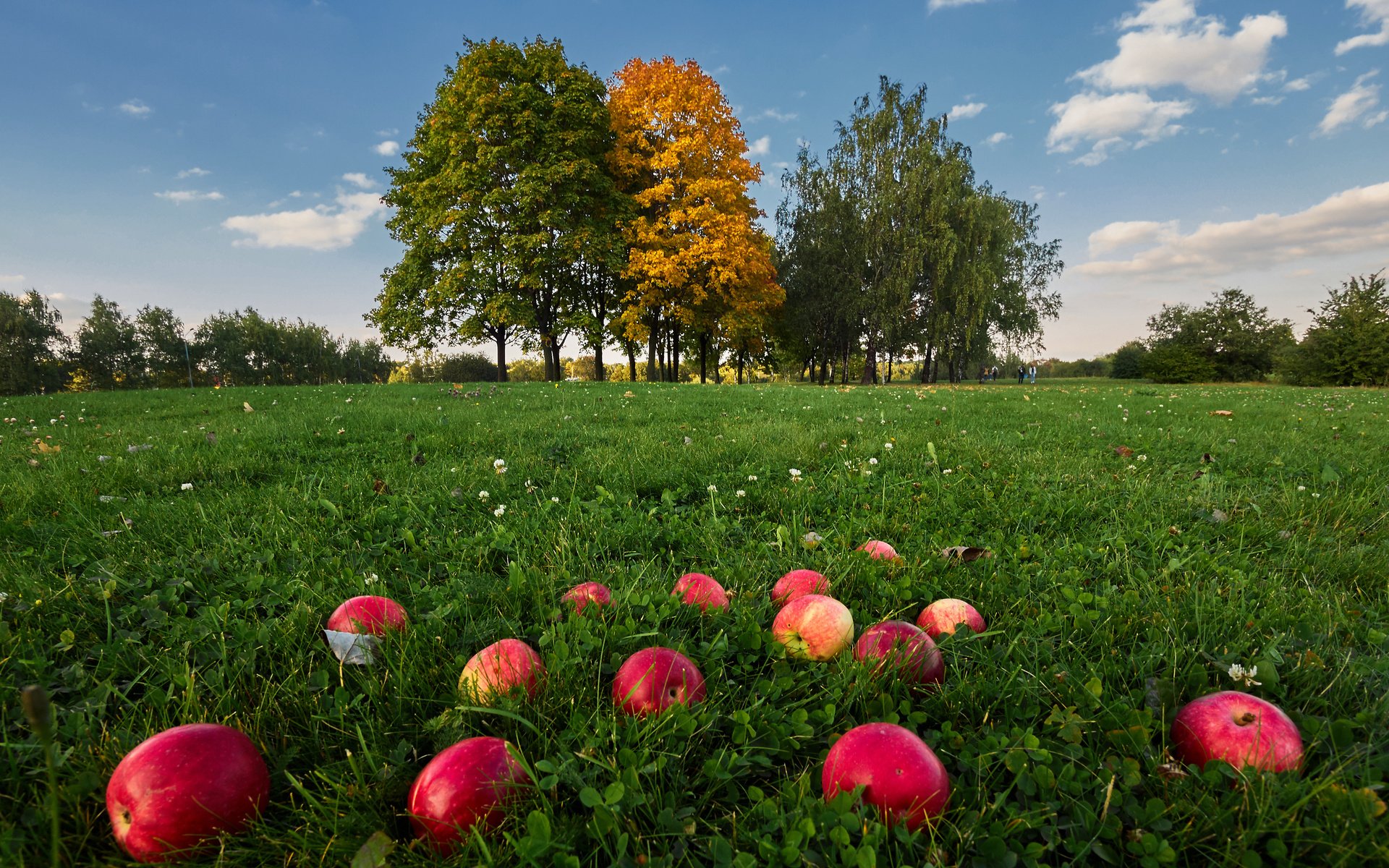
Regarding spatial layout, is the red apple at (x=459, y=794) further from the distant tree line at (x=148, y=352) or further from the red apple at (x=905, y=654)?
the distant tree line at (x=148, y=352)

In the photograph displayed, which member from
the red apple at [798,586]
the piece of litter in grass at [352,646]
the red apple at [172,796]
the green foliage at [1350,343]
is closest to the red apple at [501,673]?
the piece of litter in grass at [352,646]

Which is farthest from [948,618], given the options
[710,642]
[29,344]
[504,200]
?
[29,344]

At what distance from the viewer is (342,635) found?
5.91 ft

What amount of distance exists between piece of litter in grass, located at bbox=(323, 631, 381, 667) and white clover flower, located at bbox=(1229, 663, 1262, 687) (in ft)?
8.71

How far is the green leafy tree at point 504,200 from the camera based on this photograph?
22.8m

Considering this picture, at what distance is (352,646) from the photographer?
1.78 meters

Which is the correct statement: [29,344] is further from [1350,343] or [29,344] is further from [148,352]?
[1350,343]

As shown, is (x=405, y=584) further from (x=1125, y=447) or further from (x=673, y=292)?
(x=673, y=292)

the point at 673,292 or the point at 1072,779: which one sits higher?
the point at 673,292

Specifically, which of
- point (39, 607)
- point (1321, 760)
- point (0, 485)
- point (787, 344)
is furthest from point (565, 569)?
point (787, 344)

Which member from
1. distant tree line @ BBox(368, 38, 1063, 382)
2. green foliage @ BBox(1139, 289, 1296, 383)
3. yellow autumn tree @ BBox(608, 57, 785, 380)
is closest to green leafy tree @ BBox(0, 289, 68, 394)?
distant tree line @ BBox(368, 38, 1063, 382)

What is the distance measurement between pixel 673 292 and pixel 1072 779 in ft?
85.3

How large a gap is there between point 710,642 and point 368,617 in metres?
1.18

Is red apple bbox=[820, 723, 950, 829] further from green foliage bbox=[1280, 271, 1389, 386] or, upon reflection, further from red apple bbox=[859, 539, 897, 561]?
green foliage bbox=[1280, 271, 1389, 386]
